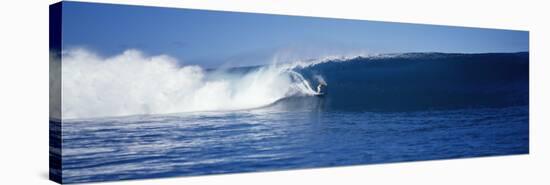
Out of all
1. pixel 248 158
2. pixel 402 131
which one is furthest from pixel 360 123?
pixel 248 158

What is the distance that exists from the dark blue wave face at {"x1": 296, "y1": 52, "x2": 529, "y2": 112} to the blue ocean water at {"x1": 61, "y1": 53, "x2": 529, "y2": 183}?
0.02 metres

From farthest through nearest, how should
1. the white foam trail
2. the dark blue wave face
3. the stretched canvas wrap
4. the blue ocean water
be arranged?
the dark blue wave face
the blue ocean water
the stretched canvas wrap
the white foam trail

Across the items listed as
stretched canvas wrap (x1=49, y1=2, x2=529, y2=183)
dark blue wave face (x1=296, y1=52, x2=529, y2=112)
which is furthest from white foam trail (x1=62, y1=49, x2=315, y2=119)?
dark blue wave face (x1=296, y1=52, x2=529, y2=112)

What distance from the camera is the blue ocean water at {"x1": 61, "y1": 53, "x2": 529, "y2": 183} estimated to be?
785cm

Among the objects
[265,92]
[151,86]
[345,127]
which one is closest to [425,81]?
[345,127]

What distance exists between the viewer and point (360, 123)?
9.47 metres

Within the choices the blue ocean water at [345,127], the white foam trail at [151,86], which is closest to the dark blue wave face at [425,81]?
the blue ocean water at [345,127]

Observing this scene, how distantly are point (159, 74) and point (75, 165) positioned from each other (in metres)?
1.43

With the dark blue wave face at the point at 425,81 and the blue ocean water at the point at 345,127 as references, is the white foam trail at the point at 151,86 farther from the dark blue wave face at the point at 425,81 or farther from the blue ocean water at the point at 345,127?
the dark blue wave face at the point at 425,81

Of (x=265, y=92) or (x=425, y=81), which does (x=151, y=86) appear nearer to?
(x=265, y=92)

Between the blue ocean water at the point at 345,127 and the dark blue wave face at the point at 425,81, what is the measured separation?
16 mm

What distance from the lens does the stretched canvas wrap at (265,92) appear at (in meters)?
7.69

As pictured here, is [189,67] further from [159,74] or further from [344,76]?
[344,76]

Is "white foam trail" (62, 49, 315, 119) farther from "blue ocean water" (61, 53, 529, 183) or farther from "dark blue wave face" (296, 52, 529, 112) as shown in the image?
"dark blue wave face" (296, 52, 529, 112)
